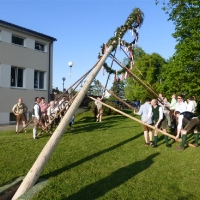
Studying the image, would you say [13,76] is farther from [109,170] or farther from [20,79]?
[109,170]

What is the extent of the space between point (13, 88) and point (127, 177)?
51.2ft

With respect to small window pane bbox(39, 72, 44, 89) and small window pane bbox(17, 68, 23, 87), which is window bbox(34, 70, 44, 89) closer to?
small window pane bbox(39, 72, 44, 89)

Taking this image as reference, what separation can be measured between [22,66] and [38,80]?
7.16 ft

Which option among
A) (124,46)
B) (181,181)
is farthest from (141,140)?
(181,181)

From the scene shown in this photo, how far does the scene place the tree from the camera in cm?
1678

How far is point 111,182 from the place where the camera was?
19.4 feet

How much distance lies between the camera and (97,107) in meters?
20.2

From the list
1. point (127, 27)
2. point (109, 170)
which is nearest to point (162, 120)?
point (127, 27)

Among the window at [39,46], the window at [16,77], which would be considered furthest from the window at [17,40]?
the window at [16,77]

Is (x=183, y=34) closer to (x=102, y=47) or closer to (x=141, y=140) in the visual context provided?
(x=141, y=140)

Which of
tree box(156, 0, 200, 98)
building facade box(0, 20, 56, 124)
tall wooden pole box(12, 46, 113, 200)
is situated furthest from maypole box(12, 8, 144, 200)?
building facade box(0, 20, 56, 124)

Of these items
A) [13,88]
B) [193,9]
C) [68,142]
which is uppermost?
[193,9]

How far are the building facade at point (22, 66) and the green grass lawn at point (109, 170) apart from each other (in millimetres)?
9583

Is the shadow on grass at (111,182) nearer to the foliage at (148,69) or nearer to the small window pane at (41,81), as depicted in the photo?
the small window pane at (41,81)
